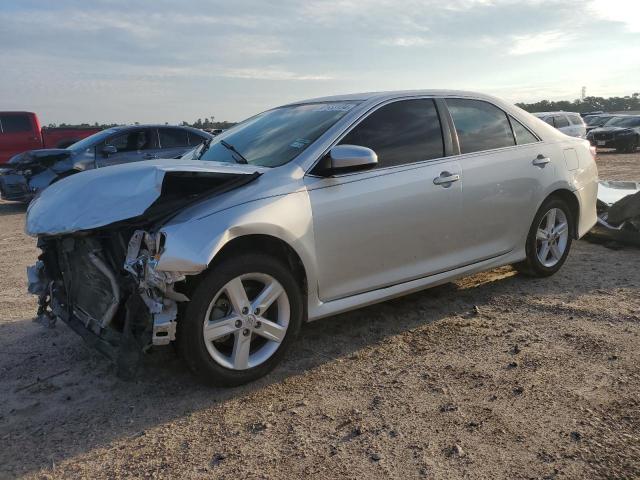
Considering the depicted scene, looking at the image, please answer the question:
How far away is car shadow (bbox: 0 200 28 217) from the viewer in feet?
37.1

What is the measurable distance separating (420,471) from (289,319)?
1263 millimetres

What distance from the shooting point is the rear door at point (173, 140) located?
11.5 metres

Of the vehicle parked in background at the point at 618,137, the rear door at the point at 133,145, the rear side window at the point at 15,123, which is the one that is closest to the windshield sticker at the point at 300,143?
the rear door at the point at 133,145

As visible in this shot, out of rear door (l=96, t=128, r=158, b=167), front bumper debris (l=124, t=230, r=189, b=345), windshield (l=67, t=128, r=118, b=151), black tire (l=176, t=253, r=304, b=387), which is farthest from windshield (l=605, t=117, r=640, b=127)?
front bumper debris (l=124, t=230, r=189, b=345)

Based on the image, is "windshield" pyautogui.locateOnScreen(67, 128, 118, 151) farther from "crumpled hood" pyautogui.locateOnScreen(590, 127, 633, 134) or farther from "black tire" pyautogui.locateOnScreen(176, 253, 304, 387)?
"crumpled hood" pyautogui.locateOnScreen(590, 127, 633, 134)

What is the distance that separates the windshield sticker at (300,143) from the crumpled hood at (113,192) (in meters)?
0.41

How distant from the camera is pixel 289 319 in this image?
3.43 metres

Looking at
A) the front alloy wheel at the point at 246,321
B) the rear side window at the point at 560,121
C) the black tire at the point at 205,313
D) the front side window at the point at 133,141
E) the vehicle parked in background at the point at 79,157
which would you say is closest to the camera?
the black tire at the point at 205,313

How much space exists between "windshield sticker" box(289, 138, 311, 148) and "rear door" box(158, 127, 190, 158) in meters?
8.05

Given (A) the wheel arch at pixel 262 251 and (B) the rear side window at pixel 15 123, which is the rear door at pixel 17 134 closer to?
(B) the rear side window at pixel 15 123

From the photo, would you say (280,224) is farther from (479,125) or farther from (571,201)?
(571,201)

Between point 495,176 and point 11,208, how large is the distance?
11.0 m

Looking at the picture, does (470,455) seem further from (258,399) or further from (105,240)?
(105,240)

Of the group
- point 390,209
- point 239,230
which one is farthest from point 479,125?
point 239,230
